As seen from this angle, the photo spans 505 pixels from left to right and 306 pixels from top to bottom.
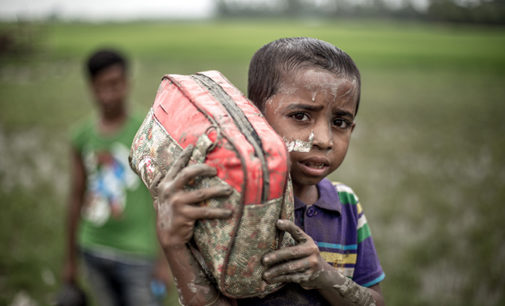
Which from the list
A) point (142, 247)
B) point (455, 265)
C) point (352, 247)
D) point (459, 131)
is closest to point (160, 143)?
point (352, 247)

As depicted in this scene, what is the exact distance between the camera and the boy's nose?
1.30 m

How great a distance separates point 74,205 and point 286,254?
9.72 ft

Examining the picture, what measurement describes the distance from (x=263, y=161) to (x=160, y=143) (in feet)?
1.21

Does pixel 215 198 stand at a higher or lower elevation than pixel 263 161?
lower

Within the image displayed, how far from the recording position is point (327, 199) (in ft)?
5.14

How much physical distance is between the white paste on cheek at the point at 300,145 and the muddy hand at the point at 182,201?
0.32m

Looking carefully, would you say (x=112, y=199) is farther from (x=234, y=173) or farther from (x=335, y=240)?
(x=234, y=173)

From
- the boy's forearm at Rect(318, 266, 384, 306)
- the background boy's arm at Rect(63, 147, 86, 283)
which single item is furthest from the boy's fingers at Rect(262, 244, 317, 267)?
the background boy's arm at Rect(63, 147, 86, 283)

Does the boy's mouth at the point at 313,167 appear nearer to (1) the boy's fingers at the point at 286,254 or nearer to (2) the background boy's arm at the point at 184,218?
(1) the boy's fingers at the point at 286,254

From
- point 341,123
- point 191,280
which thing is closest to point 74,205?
point 191,280

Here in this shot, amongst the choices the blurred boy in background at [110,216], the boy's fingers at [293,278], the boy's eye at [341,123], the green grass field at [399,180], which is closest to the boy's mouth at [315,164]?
the boy's eye at [341,123]

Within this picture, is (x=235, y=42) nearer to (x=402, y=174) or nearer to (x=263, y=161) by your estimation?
(x=402, y=174)

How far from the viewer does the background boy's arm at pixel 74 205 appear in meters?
3.54

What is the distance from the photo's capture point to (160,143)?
126 centimetres
